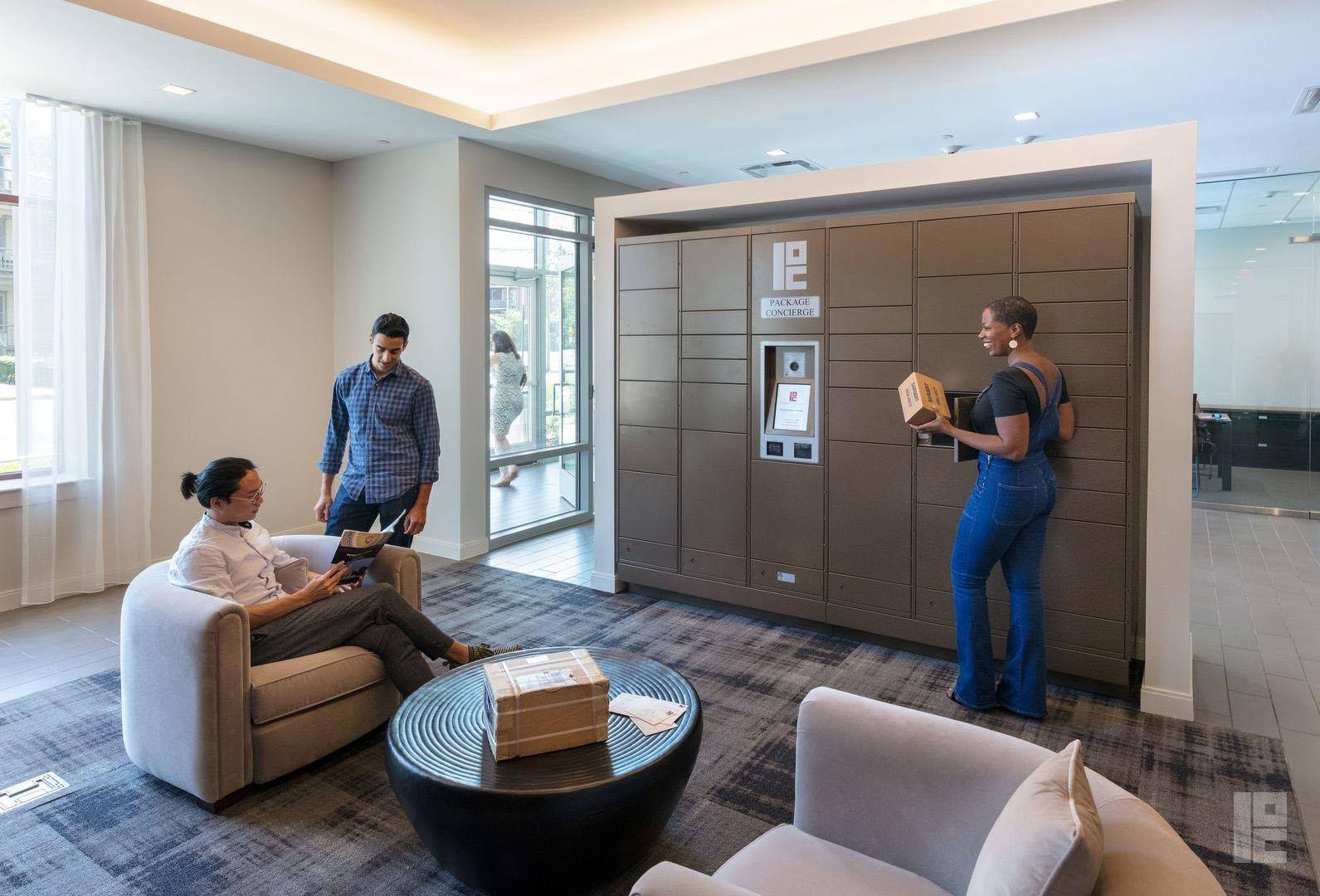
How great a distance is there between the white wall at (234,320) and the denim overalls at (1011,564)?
198 inches

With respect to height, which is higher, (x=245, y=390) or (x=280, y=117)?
(x=280, y=117)

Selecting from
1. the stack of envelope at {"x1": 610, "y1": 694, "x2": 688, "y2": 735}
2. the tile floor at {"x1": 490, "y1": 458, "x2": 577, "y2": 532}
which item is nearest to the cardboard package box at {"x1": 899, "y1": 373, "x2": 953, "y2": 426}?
the stack of envelope at {"x1": 610, "y1": 694, "x2": 688, "y2": 735}

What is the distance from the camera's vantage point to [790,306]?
4477 mm

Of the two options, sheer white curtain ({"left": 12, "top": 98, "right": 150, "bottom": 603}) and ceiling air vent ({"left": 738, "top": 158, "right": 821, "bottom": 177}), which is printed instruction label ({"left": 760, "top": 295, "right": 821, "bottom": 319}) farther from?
sheer white curtain ({"left": 12, "top": 98, "right": 150, "bottom": 603})

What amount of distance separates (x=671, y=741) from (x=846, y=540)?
2.29 m

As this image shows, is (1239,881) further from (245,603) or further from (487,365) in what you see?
(487,365)

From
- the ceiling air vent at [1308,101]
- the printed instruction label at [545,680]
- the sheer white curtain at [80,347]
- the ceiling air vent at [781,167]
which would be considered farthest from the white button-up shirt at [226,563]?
the ceiling air vent at [1308,101]

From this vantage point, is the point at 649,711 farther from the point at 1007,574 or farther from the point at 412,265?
the point at 412,265

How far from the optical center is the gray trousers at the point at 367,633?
2.96 m

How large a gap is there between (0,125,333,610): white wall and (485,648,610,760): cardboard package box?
4319 mm

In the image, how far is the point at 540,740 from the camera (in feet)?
7.39

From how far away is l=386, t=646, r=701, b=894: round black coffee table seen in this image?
82.0 inches

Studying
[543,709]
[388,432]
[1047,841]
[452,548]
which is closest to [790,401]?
[388,432]

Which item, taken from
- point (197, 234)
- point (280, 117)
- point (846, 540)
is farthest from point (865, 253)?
point (197, 234)
